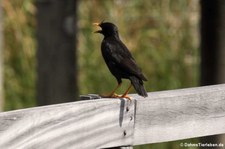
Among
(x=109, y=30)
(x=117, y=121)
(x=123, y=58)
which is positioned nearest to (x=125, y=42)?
(x=109, y=30)

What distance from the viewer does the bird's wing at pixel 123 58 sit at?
151 inches

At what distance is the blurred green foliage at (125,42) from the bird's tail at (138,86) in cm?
438

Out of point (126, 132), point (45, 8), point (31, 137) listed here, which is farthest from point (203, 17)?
point (31, 137)

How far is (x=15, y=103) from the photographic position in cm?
816

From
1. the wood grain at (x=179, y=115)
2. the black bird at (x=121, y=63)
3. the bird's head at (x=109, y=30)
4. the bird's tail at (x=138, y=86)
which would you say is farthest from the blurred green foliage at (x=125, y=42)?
the wood grain at (x=179, y=115)

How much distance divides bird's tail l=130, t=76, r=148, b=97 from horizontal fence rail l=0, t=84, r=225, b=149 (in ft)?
0.20

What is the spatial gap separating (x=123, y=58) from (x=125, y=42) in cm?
496

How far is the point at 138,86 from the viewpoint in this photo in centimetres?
366

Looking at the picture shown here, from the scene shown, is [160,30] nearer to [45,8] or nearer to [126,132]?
[45,8]

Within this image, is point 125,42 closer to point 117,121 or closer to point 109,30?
point 109,30

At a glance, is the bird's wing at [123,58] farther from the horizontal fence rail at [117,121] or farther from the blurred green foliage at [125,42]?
the blurred green foliage at [125,42]

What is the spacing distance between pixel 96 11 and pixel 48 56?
308 cm

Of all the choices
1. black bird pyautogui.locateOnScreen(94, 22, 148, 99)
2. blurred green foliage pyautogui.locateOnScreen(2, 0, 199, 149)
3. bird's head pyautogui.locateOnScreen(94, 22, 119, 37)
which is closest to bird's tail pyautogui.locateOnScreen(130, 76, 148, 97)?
black bird pyautogui.locateOnScreen(94, 22, 148, 99)

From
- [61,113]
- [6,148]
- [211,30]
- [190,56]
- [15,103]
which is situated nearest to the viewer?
[6,148]
